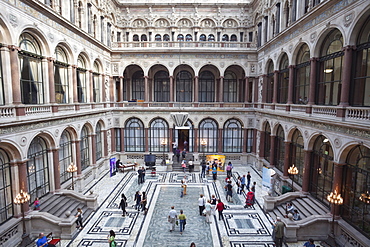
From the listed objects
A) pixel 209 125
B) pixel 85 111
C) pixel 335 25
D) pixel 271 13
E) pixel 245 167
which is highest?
pixel 271 13

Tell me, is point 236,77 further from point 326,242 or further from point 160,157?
point 326,242

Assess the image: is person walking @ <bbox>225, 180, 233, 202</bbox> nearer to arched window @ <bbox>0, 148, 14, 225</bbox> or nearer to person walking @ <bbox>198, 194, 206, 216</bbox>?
person walking @ <bbox>198, 194, 206, 216</bbox>

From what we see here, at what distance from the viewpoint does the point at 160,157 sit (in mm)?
26703

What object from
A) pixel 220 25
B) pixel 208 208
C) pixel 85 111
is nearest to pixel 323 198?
pixel 208 208

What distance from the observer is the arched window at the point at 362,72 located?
11.0m

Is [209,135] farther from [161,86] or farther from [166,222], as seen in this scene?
[166,222]

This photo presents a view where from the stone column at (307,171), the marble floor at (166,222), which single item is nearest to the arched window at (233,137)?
the marble floor at (166,222)

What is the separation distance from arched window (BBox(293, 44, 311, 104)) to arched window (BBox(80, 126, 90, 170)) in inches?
688

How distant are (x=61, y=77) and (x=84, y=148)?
21.5 ft

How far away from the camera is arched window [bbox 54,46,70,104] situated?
16.3m

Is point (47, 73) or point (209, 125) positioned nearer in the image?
point (47, 73)

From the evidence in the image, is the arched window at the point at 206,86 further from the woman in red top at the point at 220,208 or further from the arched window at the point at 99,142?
the woman in red top at the point at 220,208

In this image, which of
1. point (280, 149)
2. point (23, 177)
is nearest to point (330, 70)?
point (280, 149)

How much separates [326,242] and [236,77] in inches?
831
